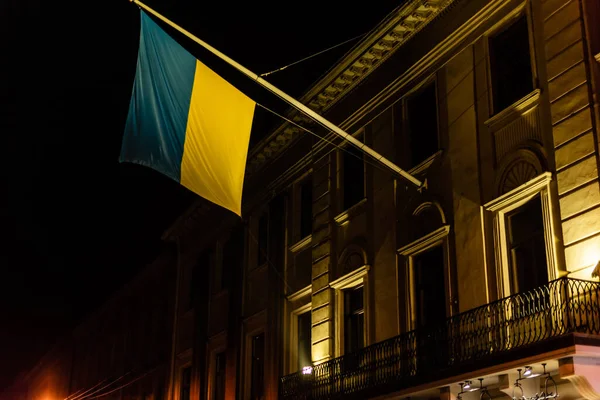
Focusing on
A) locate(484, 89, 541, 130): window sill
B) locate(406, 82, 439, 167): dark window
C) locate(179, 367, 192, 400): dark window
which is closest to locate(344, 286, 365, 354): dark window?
locate(406, 82, 439, 167): dark window

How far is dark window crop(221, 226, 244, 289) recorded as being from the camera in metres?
27.9

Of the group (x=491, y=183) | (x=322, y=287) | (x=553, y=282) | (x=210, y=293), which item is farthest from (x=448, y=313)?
(x=210, y=293)

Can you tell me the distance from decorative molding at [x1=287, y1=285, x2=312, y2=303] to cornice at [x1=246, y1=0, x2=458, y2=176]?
476cm

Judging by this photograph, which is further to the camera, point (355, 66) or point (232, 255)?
point (232, 255)

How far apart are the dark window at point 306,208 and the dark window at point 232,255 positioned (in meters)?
3.56

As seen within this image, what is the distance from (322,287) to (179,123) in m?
9.87

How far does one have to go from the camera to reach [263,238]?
27172 mm

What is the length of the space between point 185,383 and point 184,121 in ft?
66.4

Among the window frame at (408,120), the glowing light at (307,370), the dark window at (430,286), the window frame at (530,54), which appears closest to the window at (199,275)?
the glowing light at (307,370)

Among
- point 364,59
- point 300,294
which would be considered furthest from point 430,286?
point 364,59

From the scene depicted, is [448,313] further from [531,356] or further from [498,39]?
[498,39]

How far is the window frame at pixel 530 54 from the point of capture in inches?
625

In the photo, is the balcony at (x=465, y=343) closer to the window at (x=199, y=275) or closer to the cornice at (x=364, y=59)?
the cornice at (x=364, y=59)

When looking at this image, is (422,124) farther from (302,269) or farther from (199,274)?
(199,274)
